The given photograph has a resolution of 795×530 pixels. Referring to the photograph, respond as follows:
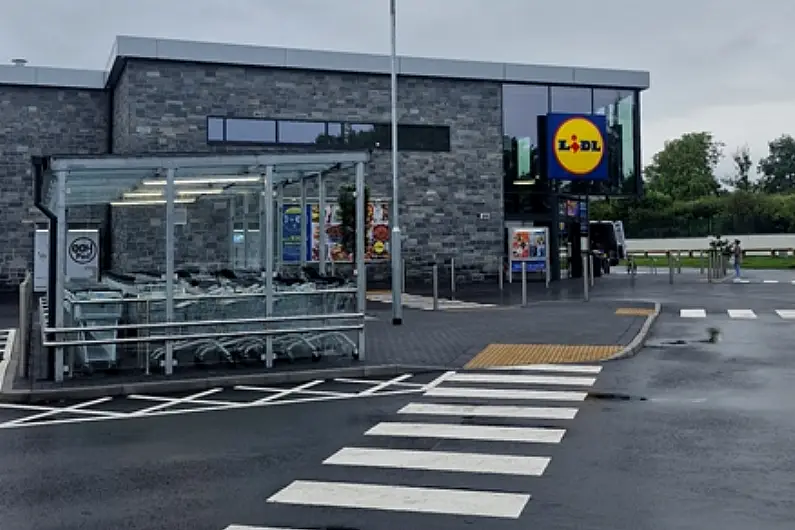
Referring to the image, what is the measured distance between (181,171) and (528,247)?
2118 cm

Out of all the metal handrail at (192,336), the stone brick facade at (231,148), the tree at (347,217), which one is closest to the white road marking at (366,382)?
the metal handrail at (192,336)

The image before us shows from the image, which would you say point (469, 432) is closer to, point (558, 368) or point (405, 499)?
point (405, 499)

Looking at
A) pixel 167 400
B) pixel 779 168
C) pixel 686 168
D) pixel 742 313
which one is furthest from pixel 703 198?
pixel 167 400

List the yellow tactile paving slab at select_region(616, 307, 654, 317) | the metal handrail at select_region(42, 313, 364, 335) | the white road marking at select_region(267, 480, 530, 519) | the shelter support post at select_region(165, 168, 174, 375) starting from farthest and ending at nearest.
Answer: the yellow tactile paving slab at select_region(616, 307, 654, 317), the shelter support post at select_region(165, 168, 174, 375), the metal handrail at select_region(42, 313, 364, 335), the white road marking at select_region(267, 480, 530, 519)

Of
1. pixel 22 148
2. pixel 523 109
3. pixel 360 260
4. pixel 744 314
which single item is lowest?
pixel 744 314

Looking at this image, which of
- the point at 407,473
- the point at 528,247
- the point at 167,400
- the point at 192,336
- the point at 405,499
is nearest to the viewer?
the point at 405,499

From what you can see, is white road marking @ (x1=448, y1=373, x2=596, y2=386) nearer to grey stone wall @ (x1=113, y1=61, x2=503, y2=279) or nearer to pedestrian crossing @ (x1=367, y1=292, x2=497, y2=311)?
pedestrian crossing @ (x1=367, y1=292, x2=497, y2=311)

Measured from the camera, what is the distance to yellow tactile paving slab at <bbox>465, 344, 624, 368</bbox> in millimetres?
13193

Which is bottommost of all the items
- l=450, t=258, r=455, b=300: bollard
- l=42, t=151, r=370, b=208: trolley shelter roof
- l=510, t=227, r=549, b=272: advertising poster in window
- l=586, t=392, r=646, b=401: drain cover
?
l=586, t=392, r=646, b=401: drain cover

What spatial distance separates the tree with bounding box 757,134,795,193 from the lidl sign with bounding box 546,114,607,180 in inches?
3051

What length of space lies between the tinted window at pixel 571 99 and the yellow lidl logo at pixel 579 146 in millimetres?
814

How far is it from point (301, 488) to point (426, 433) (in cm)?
218

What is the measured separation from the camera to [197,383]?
37.8ft

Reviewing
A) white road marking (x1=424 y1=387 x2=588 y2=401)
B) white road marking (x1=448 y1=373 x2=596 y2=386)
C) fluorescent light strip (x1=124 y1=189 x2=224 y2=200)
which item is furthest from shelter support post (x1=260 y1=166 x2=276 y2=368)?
fluorescent light strip (x1=124 y1=189 x2=224 y2=200)
